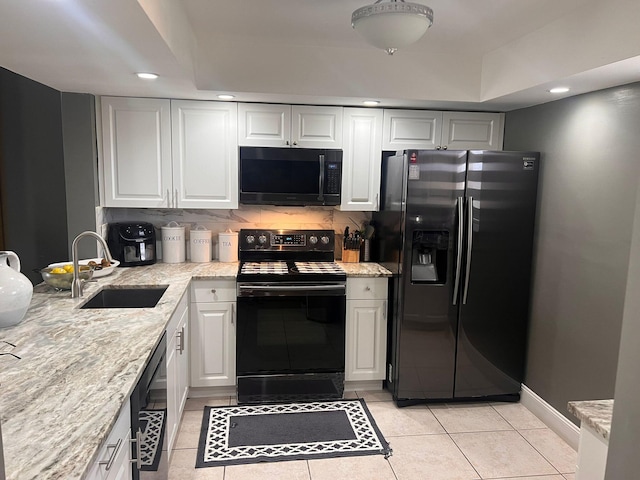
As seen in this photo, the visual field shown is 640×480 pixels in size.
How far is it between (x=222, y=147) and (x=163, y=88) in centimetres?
60

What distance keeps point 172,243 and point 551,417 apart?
9.53 feet

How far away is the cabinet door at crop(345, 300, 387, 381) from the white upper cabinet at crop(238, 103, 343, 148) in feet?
3.98

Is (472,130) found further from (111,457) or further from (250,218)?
(111,457)

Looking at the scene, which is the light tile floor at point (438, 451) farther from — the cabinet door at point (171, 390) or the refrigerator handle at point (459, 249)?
the refrigerator handle at point (459, 249)

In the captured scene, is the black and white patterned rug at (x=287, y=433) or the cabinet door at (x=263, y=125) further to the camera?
the cabinet door at (x=263, y=125)

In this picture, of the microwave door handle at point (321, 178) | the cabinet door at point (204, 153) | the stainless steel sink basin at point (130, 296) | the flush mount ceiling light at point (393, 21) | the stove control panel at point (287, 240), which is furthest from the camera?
the stove control panel at point (287, 240)

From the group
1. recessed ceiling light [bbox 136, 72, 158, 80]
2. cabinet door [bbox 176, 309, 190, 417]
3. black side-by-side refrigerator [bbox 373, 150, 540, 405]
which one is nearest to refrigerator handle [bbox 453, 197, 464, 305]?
black side-by-side refrigerator [bbox 373, 150, 540, 405]

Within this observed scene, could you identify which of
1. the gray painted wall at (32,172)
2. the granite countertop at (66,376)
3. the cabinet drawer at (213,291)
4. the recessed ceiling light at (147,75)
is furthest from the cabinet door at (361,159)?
the gray painted wall at (32,172)

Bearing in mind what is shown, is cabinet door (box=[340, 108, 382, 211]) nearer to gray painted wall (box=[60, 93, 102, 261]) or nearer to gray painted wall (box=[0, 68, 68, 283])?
gray painted wall (box=[60, 93, 102, 261])

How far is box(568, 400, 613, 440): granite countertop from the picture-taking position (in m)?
1.34

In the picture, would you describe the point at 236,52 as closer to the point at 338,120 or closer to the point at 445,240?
the point at 338,120

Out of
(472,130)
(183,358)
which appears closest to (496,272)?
(472,130)

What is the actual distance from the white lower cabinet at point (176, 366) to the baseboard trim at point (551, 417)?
228 cm

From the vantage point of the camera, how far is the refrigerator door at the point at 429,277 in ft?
10.0
